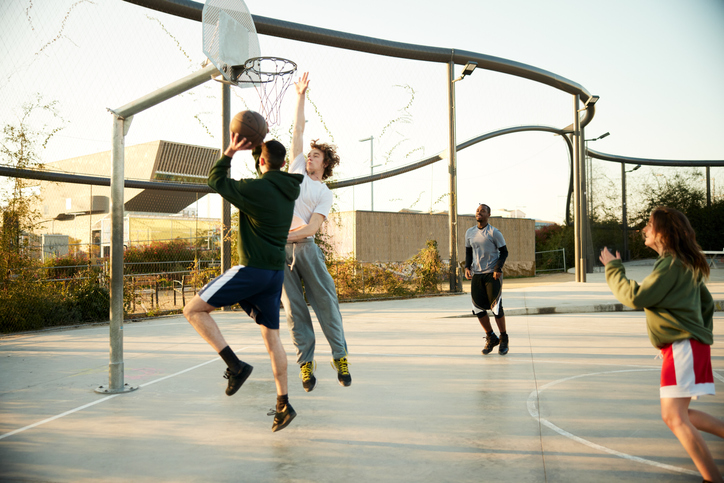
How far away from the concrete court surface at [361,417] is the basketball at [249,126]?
2042 mm

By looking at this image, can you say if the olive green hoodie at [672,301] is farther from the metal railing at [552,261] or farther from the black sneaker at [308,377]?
the metal railing at [552,261]

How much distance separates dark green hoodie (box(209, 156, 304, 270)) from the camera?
10.8 ft

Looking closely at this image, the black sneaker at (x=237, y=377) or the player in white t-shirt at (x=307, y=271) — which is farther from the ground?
the player in white t-shirt at (x=307, y=271)

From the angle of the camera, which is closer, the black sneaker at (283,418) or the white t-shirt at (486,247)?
the black sneaker at (283,418)

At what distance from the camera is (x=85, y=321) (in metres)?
9.49

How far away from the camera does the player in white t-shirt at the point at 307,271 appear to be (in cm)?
422

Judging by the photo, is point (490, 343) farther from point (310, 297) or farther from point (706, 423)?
point (706, 423)

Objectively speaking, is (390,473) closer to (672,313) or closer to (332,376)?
(672,313)

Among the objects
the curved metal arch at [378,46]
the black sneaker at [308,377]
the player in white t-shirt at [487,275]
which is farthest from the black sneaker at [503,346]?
the curved metal arch at [378,46]

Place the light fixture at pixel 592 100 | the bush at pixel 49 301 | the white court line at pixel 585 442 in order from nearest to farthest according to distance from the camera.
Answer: the white court line at pixel 585 442
the bush at pixel 49 301
the light fixture at pixel 592 100

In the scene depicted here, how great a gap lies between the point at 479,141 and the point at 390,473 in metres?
22.8

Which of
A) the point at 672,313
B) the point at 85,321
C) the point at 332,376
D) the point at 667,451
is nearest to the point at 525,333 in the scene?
the point at 332,376

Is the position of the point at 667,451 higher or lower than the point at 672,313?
lower

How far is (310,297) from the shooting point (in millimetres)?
4395
